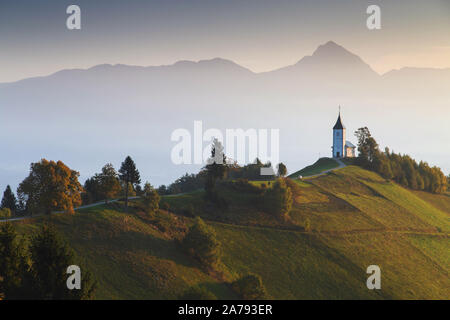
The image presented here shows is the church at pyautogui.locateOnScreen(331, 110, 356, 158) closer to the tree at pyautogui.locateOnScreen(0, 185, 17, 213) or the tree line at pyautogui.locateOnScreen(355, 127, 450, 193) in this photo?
the tree line at pyautogui.locateOnScreen(355, 127, 450, 193)

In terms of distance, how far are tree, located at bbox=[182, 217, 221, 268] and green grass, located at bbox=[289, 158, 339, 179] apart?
240 ft

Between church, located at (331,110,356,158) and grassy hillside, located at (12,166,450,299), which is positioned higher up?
Answer: church, located at (331,110,356,158)

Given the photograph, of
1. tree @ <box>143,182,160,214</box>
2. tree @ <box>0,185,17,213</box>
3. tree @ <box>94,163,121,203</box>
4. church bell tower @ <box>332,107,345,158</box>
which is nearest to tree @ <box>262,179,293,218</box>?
tree @ <box>143,182,160,214</box>

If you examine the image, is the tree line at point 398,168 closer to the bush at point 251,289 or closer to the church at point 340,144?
the church at point 340,144

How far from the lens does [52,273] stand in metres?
40.6

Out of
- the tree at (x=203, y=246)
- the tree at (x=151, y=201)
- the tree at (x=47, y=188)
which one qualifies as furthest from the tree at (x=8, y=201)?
the tree at (x=203, y=246)

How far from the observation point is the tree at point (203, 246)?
64.4 meters

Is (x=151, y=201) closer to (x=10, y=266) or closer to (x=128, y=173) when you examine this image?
→ (x=128, y=173)

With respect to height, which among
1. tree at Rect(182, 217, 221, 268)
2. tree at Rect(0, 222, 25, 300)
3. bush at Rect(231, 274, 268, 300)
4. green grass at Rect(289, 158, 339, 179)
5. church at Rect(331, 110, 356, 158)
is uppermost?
church at Rect(331, 110, 356, 158)

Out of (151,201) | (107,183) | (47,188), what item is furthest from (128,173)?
(47,188)

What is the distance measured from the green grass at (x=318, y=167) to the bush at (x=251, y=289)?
7727cm

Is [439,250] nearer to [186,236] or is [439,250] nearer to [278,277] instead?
[278,277]

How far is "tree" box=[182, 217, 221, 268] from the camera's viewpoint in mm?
64375
